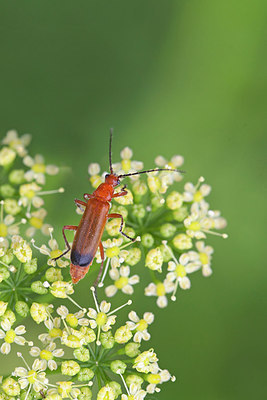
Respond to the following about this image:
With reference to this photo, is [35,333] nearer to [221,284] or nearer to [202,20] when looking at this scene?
[221,284]

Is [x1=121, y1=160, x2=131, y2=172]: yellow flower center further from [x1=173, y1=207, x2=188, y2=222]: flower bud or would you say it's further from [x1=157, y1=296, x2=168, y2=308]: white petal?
[x1=157, y1=296, x2=168, y2=308]: white petal

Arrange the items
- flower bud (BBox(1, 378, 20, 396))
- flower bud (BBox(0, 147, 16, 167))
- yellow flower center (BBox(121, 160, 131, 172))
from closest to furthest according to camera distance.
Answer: flower bud (BBox(1, 378, 20, 396)) < yellow flower center (BBox(121, 160, 131, 172)) < flower bud (BBox(0, 147, 16, 167))

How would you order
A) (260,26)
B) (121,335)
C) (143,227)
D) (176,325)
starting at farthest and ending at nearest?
(260,26) → (176,325) → (143,227) → (121,335)

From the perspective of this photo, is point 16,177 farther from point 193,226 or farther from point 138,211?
point 193,226

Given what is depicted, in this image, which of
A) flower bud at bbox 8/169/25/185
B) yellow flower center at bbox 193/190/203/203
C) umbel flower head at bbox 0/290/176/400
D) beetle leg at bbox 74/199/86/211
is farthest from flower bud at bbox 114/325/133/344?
flower bud at bbox 8/169/25/185

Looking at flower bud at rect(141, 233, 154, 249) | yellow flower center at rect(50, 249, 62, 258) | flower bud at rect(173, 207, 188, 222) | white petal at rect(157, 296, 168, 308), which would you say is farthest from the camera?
white petal at rect(157, 296, 168, 308)

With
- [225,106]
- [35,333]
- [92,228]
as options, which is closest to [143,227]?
[92,228]

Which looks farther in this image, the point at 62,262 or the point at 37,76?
the point at 37,76
